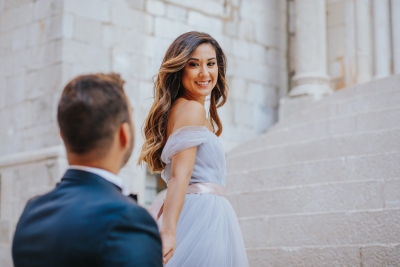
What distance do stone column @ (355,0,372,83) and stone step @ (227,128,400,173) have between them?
3.08 meters

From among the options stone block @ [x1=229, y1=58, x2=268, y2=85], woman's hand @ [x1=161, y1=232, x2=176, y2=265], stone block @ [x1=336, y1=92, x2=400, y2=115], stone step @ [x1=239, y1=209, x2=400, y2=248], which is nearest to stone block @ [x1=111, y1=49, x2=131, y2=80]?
stone block @ [x1=229, y1=58, x2=268, y2=85]

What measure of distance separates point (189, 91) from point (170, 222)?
2.12 feet

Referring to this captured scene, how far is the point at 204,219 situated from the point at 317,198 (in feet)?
7.85

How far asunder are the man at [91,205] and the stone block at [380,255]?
2.47 m

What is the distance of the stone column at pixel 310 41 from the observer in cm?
874

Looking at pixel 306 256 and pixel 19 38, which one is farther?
pixel 19 38

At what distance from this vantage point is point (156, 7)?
7914 mm

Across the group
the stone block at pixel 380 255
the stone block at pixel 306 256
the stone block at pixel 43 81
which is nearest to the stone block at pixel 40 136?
the stone block at pixel 43 81

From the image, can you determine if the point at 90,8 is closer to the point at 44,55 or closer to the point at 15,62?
the point at 44,55

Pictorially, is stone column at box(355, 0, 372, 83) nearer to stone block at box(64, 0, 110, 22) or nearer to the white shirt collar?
stone block at box(64, 0, 110, 22)

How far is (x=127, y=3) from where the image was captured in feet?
24.8

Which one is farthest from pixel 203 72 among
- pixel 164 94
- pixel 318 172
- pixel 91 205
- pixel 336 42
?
pixel 336 42

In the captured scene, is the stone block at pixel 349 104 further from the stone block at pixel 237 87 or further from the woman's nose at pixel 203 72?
the woman's nose at pixel 203 72

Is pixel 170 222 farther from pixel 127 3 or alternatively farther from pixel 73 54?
pixel 127 3
